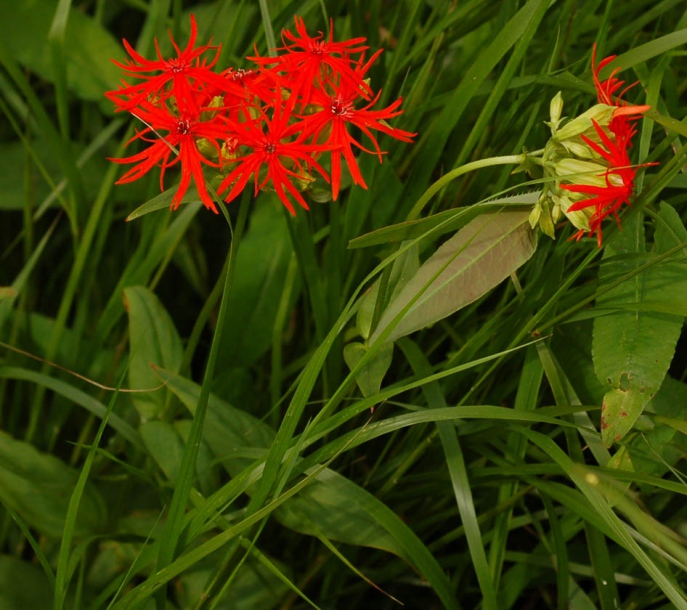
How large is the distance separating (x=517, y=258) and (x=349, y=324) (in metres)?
0.20

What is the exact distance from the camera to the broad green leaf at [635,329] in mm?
466

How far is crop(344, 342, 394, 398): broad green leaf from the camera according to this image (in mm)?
491

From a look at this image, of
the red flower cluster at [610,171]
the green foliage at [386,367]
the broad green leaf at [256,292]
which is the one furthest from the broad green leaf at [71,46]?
the red flower cluster at [610,171]

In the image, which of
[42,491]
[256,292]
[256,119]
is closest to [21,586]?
[42,491]

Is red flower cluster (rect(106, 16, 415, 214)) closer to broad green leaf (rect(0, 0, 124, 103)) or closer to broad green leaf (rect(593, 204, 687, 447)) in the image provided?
broad green leaf (rect(593, 204, 687, 447))

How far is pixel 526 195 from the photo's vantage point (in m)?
0.47

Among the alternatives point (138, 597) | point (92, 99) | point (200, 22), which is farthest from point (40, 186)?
point (138, 597)

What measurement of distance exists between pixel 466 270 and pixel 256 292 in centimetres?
34

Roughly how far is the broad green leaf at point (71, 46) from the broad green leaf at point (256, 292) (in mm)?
274

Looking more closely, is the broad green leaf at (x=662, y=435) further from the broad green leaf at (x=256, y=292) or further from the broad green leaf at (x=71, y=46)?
the broad green leaf at (x=71, y=46)

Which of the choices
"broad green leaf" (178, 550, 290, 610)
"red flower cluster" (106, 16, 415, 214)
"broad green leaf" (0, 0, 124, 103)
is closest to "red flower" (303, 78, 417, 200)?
"red flower cluster" (106, 16, 415, 214)

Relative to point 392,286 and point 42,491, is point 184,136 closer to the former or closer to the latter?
point 392,286

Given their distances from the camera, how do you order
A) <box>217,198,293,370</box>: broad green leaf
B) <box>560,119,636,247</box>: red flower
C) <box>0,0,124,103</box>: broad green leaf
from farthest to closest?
<box>0,0,124,103</box>: broad green leaf → <box>217,198,293,370</box>: broad green leaf → <box>560,119,636,247</box>: red flower

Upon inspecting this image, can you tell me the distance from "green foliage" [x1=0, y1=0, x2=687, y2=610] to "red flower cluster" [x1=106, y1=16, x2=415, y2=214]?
32 millimetres
